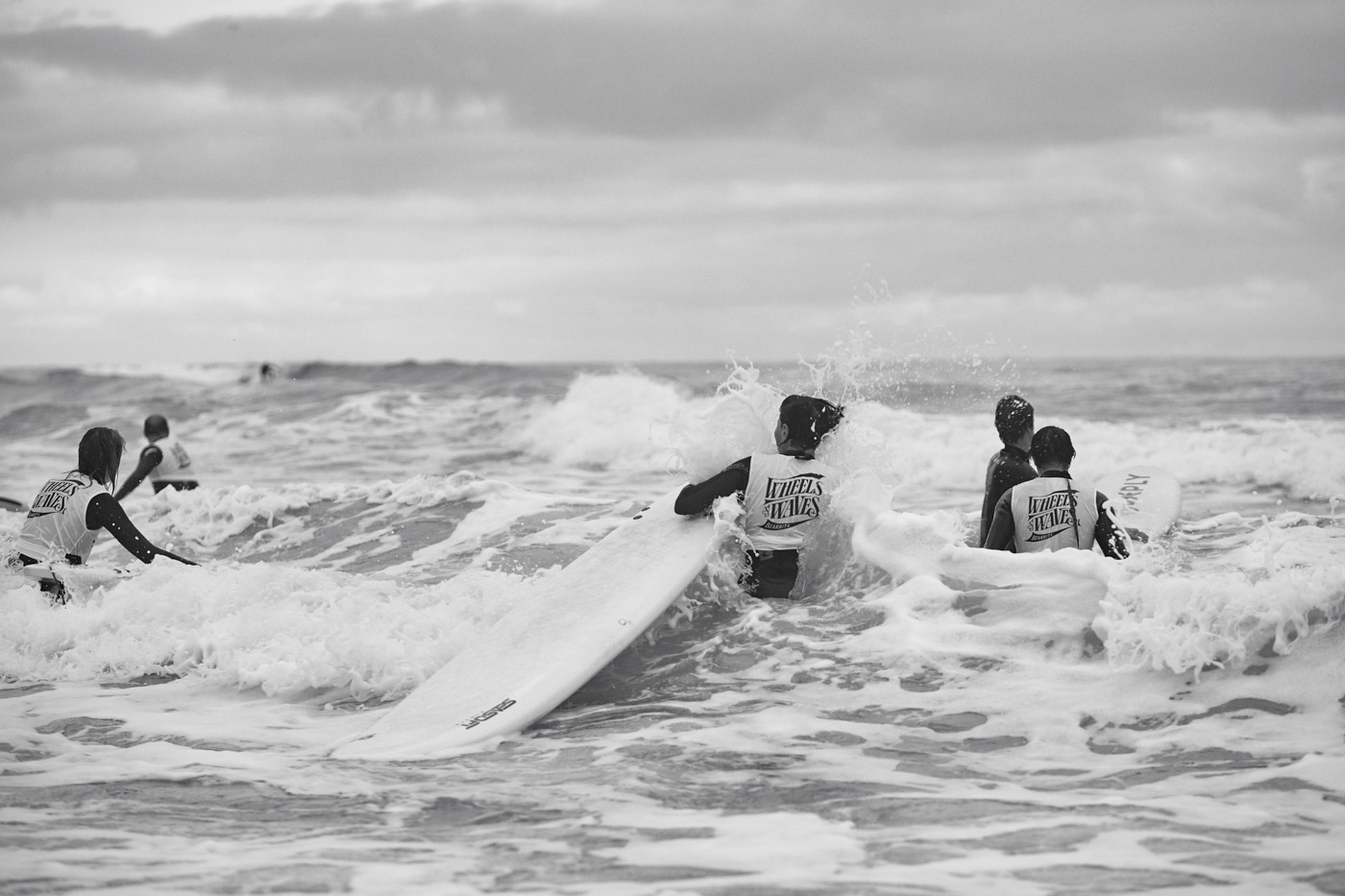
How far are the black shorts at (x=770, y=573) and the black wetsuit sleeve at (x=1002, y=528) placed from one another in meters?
0.94

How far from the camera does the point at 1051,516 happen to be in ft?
19.2

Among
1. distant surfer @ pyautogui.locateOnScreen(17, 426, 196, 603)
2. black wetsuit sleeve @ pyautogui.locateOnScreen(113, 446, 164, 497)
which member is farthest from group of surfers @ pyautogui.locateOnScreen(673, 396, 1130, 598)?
black wetsuit sleeve @ pyautogui.locateOnScreen(113, 446, 164, 497)

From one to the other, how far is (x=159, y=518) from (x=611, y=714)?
7196 mm

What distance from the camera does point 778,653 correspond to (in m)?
5.51

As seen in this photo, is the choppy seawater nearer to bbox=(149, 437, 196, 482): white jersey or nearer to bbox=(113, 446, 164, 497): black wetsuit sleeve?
bbox=(113, 446, 164, 497): black wetsuit sleeve

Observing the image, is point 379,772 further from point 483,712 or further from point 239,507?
point 239,507

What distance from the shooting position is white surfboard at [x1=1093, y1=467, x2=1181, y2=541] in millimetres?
8164

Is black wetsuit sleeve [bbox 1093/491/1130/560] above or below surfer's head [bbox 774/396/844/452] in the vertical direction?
below

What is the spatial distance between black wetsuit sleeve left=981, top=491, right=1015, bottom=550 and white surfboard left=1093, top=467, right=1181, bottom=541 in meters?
2.26

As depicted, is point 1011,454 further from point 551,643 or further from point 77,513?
point 77,513

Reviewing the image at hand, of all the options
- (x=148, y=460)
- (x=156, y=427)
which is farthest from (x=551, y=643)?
(x=156, y=427)

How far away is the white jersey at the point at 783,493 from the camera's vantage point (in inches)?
232

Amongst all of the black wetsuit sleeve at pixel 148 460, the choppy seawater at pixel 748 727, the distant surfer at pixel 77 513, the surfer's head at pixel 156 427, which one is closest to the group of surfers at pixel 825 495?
the choppy seawater at pixel 748 727

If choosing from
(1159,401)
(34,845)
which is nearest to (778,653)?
(34,845)
